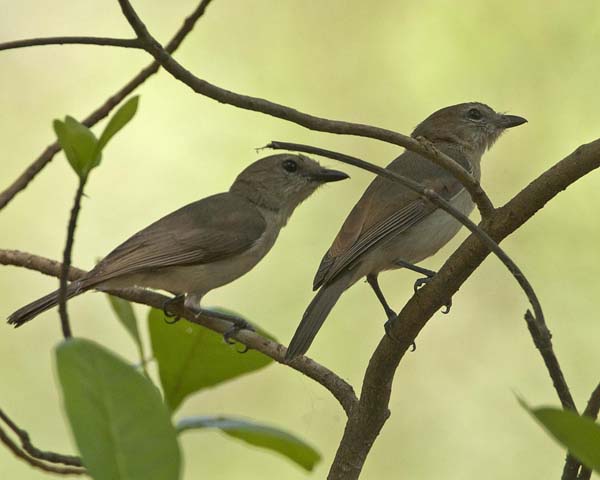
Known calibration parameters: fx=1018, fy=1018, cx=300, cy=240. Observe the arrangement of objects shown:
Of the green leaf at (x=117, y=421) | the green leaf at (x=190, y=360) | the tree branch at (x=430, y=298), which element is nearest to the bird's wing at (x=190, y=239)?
the tree branch at (x=430, y=298)

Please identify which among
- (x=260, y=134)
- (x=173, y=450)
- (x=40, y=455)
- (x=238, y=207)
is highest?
(x=260, y=134)

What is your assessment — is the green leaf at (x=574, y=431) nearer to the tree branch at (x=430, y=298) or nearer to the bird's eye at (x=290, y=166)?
the tree branch at (x=430, y=298)

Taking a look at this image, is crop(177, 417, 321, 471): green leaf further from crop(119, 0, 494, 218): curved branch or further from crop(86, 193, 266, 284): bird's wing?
crop(86, 193, 266, 284): bird's wing

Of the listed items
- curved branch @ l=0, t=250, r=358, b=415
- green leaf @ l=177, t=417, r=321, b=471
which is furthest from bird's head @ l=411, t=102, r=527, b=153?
green leaf @ l=177, t=417, r=321, b=471

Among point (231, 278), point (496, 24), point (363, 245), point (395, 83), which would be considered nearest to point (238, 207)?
point (231, 278)

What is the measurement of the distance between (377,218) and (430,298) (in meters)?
1.79

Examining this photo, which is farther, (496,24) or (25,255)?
(496,24)

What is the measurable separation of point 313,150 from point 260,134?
483cm

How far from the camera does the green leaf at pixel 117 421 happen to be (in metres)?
0.88

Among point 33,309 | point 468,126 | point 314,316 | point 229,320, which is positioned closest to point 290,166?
point 468,126

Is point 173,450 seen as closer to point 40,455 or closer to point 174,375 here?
Answer: point 174,375

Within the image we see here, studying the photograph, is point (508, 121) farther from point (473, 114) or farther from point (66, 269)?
point (66, 269)

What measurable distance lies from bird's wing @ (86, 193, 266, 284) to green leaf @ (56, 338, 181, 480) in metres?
2.75

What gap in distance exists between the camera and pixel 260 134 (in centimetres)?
632
